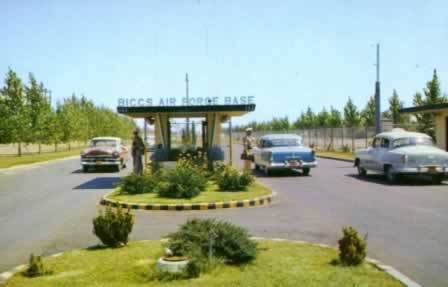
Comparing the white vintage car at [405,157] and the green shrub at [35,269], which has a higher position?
the white vintage car at [405,157]

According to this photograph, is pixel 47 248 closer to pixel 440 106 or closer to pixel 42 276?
pixel 42 276

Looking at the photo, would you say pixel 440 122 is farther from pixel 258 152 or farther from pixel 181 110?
pixel 181 110

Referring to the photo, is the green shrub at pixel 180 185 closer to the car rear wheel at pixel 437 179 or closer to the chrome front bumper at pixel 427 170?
the chrome front bumper at pixel 427 170

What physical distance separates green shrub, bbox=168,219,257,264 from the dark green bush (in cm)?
821

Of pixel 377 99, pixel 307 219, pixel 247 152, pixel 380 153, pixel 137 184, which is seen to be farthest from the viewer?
pixel 377 99

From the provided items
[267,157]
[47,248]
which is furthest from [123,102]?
[47,248]

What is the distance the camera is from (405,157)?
58.6 feet

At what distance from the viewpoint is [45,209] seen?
43.9ft

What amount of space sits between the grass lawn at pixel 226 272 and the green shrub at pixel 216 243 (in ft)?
0.73

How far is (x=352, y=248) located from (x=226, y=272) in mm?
1704

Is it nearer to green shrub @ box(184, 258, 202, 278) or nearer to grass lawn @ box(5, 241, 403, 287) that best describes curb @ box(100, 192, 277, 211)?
grass lawn @ box(5, 241, 403, 287)

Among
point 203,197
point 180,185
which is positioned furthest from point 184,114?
point 203,197

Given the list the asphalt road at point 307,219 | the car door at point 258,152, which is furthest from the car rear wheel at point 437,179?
the car door at point 258,152

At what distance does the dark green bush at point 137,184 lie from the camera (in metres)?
15.6
